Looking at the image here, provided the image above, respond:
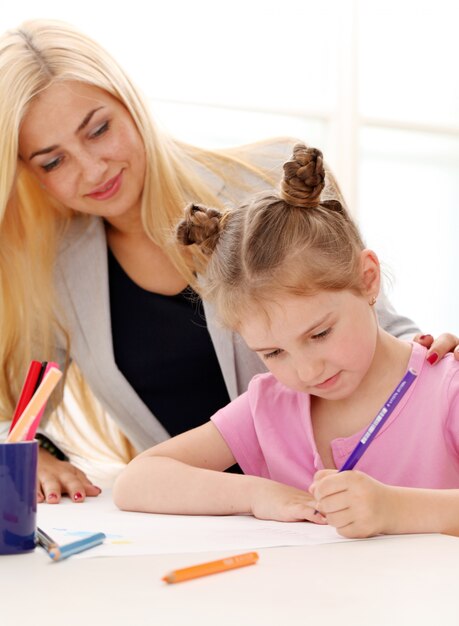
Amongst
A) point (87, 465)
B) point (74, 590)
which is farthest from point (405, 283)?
point (74, 590)

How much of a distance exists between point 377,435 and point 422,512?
0.81ft

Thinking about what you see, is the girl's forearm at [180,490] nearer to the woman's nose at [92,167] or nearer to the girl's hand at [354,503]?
the girl's hand at [354,503]

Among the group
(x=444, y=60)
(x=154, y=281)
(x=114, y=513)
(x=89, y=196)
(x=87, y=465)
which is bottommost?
(x=87, y=465)

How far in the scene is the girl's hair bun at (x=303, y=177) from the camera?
1.15 m

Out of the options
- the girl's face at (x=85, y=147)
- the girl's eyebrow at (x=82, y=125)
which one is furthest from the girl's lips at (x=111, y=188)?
the girl's eyebrow at (x=82, y=125)

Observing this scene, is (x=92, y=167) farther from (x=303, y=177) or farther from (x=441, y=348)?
(x=441, y=348)

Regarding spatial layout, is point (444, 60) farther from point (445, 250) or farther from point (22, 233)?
point (22, 233)

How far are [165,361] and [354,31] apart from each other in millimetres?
2295

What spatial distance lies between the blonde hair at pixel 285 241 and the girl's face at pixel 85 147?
15.2 inches

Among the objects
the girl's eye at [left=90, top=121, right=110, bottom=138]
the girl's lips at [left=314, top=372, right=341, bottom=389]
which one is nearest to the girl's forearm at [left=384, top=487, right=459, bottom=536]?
the girl's lips at [left=314, top=372, right=341, bottom=389]

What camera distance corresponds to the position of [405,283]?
12.4 feet

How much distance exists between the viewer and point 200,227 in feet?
4.12

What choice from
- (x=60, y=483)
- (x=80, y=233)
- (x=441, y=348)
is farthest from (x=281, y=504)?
(x=80, y=233)

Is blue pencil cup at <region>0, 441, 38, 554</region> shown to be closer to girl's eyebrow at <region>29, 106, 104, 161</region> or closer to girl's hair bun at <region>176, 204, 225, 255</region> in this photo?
girl's hair bun at <region>176, 204, 225, 255</region>
